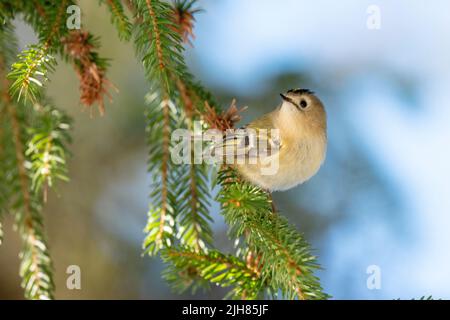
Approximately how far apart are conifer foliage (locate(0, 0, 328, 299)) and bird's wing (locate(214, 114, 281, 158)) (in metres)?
0.07

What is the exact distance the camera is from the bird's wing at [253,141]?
1.94 metres

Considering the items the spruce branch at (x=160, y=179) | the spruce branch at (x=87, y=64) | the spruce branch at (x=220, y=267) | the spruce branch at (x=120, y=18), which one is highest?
the spruce branch at (x=120, y=18)

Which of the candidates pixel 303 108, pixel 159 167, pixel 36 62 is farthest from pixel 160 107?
pixel 303 108

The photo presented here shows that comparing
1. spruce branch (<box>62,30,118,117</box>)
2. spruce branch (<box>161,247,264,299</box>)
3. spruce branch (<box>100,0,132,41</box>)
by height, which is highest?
spruce branch (<box>100,0,132,41</box>)

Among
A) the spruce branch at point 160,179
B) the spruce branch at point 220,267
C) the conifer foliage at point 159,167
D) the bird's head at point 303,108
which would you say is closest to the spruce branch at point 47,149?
the conifer foliage at point 159,167

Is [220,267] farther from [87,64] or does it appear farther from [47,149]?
[87,64]

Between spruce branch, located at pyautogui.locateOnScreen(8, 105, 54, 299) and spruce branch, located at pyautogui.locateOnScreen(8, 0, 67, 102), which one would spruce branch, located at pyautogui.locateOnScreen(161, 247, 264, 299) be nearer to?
spruce branch, located at pyautogui.locateOnScreen(8, 105, 54, 299)

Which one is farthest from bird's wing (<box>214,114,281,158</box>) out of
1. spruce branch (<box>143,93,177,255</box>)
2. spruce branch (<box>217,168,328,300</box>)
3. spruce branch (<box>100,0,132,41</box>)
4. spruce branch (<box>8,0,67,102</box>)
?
spruce branch (<box>8,0,67,102</box>)

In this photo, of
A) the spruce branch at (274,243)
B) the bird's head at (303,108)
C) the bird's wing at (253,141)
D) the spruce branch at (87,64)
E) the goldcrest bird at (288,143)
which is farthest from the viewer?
the bird's head at (303,108)

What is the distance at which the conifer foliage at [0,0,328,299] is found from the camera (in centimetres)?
149

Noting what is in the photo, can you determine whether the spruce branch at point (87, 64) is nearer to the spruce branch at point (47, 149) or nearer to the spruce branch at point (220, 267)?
the spruce branch at point (47, 149)

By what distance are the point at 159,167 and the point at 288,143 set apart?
0.56 m

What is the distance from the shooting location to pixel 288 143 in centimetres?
215
